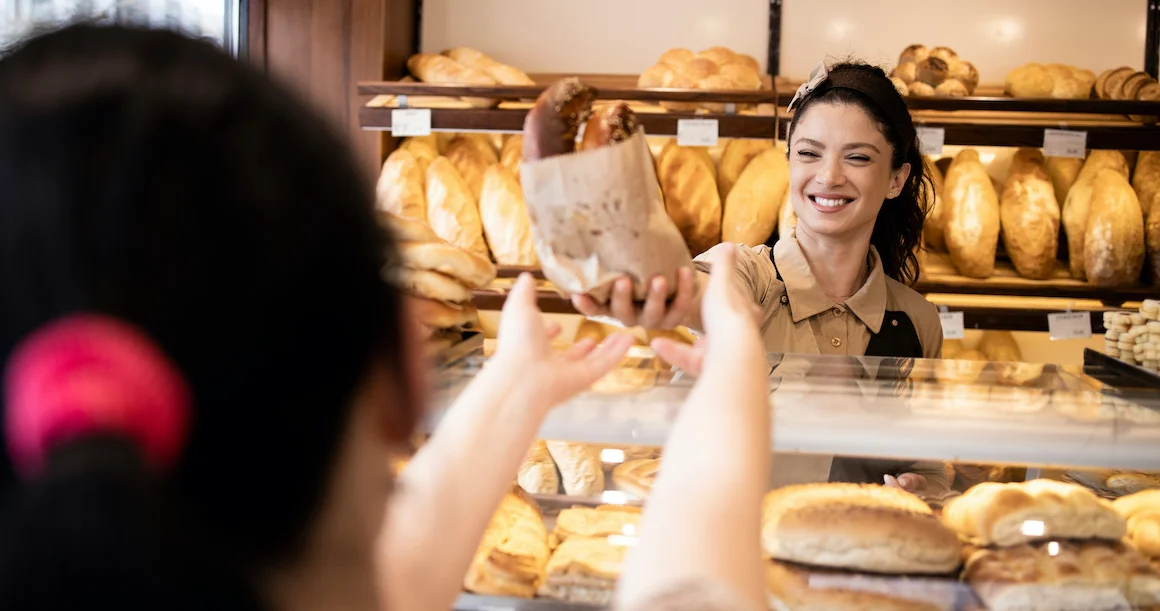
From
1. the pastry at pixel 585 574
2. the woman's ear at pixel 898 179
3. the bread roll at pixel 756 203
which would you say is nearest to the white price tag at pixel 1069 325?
the bread roll at pixel 756 203

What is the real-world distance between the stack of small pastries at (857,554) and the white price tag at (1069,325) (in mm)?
1825

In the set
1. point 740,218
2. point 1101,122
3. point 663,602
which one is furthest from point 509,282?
point 663,602

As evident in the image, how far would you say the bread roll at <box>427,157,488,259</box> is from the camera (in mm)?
3068

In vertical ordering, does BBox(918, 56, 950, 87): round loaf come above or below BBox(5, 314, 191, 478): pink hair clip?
above

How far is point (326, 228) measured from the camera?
1.52ft

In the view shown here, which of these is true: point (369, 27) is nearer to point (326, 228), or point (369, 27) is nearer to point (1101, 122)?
point (1101, 122)

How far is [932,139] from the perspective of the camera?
265cm

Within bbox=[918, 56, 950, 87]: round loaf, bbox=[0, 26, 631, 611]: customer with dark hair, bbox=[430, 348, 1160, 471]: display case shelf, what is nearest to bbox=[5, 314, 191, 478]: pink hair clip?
bbox=[0, 26, 631, 611]: customer with dark hair

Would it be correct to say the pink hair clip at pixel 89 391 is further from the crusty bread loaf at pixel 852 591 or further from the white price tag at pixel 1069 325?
the white price tag at pixel 1069 325

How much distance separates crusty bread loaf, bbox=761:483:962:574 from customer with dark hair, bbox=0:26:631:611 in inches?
29.7

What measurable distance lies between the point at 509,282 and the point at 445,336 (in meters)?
1.54

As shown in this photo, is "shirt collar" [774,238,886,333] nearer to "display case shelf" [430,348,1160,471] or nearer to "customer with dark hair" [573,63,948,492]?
"customer with dark hair" [573,63,948,492]

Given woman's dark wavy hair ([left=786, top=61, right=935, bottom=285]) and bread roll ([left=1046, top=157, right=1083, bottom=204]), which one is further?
bread roll ([left=1046, top=157, right=1083, bottom=204])

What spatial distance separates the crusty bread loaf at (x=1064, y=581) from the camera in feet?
3.56
